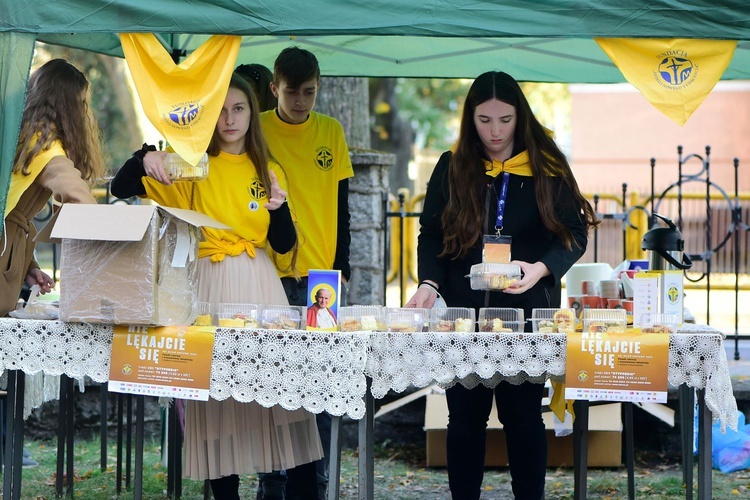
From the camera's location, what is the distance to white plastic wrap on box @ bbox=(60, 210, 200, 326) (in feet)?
11.7

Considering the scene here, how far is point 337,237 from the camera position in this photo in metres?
4.80

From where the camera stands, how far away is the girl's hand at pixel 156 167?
3.83 meters

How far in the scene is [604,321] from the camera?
11.9 ft

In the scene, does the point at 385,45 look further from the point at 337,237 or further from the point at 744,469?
the point at 744,469

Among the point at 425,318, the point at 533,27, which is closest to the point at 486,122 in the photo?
the point at 533,27

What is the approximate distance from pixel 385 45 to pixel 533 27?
244cm

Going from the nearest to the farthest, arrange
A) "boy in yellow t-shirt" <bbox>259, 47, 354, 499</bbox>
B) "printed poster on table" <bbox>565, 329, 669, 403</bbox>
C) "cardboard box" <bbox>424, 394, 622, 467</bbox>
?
"printed poster on table" <bbox>565, 329, 669, 403</bbox> < "boy in yellow t-shirt" <bbox>259, 47, 354, 499</bbox> < "cardboard box" <bbox>424, 394, 622, 467</bbox>

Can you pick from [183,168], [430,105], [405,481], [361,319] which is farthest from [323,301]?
[430,105]

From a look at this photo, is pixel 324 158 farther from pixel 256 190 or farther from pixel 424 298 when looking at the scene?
pixel 424 298

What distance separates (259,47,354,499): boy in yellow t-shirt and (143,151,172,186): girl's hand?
2.80 ft

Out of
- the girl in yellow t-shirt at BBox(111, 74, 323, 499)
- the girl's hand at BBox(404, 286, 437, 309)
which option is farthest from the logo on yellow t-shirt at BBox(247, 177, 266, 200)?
the girl's hand at BBox(404, 286, 437, 309)

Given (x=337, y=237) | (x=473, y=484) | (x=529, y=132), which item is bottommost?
(x=473, y=484)

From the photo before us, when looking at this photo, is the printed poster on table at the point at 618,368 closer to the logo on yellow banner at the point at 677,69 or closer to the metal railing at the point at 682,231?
the logo on yellow banner at the point at 677,69

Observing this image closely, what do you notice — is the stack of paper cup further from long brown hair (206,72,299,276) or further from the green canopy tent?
long brown hair (206,72,299,276)
